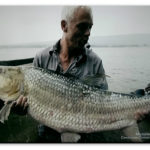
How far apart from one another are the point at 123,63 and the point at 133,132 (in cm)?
57

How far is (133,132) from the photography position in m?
2.03

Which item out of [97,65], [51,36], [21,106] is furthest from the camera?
[51,36]

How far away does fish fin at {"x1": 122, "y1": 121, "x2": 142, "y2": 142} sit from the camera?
195 cm

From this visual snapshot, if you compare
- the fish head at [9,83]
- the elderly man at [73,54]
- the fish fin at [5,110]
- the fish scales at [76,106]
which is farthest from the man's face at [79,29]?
the fish fin at [5,110]

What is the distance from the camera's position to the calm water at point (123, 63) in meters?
2.18

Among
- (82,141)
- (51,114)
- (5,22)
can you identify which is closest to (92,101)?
(51,114)

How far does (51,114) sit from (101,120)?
13.2 inches

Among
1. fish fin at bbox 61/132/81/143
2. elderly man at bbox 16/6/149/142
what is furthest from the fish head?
fish fin at bbox 61/132/81/143

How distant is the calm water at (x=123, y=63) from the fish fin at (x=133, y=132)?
321 mm

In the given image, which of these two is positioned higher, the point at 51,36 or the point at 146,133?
the point at 51,36

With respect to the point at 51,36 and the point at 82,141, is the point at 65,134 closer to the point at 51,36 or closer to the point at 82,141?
the point at 82,141

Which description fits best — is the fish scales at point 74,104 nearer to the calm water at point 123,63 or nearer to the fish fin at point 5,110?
the fish fin at point 5,110

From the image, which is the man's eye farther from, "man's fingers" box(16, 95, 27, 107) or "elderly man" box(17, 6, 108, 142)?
"man's fingers" box(16, 95, 27, 107)

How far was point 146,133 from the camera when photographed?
85.9 inches
